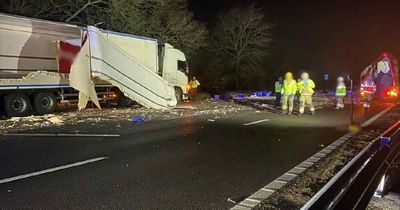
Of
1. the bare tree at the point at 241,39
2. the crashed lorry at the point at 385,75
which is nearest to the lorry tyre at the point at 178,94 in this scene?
the crashed lorry at the point at 385,75

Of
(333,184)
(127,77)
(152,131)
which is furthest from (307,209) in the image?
(127,77)

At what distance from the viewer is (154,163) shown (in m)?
7.95

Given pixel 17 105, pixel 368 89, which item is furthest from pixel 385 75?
pixel 17 105

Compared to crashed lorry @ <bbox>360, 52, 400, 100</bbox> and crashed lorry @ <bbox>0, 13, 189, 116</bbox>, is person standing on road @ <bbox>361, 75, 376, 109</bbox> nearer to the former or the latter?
crashed lorry @ <bbox>360, 52, 400, 100</bbox>

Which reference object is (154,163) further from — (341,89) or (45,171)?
(341,89)

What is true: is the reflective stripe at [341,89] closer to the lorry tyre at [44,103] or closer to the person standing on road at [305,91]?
the person standing on road at [305,91]

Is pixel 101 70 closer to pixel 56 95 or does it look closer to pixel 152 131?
pixel 56 95

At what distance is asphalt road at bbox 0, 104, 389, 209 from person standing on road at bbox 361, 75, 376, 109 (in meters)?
11.7

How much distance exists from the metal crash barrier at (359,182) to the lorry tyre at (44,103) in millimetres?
13392

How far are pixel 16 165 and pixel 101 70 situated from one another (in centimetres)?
975

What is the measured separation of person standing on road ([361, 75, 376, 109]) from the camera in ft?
79.3

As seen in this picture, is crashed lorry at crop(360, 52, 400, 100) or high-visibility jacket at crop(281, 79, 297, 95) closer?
high-visibility jacket at crop(281, 79, 297, 95)

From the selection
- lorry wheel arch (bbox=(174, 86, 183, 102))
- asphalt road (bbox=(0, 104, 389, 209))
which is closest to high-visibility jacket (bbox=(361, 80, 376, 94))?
lorry wheel arch (bbox=(174, 86, 183, 102))

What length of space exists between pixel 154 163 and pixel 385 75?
24.9m
